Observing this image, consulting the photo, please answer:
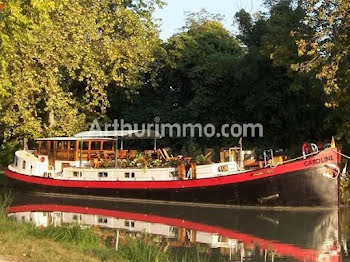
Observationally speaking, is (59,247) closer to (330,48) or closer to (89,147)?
(330,48)

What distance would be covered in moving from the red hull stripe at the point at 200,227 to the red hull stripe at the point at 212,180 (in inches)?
94.4

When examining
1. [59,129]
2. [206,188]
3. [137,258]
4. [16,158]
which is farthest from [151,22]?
[137,258]

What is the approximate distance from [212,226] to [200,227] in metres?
0.49

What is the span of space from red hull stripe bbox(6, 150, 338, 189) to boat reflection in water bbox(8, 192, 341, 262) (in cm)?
90

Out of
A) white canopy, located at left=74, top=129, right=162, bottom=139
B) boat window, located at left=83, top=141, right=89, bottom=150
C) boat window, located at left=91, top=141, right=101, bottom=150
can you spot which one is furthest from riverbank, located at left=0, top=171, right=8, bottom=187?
white canopy, located at left=74, top=129, right=162, bottom=139

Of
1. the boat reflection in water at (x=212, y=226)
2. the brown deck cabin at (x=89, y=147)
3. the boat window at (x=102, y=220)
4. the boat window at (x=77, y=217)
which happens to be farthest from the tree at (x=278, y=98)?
the boat window at (x=77, y=217)

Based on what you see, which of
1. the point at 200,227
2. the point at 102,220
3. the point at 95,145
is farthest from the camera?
the point at 95,145

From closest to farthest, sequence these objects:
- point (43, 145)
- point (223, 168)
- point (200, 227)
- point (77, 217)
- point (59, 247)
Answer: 1. point (59, 247)
2. point (200, 227)
3. point (77, 217)
4. point (223, 168)
5. point (43, 145)

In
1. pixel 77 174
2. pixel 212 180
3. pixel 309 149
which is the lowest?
pixel 212 180

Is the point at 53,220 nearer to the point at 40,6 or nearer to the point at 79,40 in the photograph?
the point at 40,6

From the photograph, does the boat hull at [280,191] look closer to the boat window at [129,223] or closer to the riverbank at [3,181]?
the boat window at [129,223]

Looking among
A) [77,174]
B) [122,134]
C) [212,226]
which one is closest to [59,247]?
[212,226]

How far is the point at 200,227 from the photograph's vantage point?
18188 mm

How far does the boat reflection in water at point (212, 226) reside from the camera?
14.2 meters
